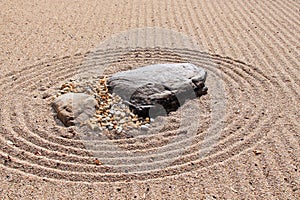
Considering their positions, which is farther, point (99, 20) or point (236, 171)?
point (99, 20)

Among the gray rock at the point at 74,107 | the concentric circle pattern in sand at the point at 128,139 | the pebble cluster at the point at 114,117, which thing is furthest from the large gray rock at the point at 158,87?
the gray rock at the point at 74,107

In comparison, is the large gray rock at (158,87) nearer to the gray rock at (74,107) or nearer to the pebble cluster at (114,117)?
the pebble cluster at (114,117)

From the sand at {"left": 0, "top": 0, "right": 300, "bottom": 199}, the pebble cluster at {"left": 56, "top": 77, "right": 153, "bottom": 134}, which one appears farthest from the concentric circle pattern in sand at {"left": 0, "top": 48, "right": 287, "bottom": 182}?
the pebble cluster at {"left": 56, "top": 77, "right": 153, "bottom": 134}

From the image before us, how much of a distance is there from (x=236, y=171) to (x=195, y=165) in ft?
1.28

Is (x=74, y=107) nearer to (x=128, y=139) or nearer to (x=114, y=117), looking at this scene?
(x=114, y=117)

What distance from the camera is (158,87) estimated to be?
4.40m

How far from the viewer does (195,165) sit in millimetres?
3602

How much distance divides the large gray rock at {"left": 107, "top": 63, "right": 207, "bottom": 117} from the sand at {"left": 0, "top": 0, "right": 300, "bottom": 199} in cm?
17

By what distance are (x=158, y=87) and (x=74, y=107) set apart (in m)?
1.01

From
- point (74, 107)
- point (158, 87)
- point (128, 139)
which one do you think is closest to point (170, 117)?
point (158, 87)

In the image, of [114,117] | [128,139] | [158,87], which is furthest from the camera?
[158,87]

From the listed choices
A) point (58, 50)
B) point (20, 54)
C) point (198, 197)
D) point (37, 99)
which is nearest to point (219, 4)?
point (58, 50)

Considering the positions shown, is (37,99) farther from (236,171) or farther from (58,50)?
(236,171)

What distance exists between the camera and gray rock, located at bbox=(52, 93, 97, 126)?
4.15 meters
